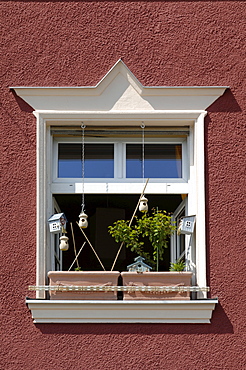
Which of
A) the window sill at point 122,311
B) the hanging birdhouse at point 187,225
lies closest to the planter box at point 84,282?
the window sill at point 122,311

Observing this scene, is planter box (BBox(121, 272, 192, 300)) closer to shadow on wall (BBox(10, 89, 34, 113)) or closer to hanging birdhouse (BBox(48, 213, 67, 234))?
hanging birdhouse (BBox(48, 213, 67, 234))

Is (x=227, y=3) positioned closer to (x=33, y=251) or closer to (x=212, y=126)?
(x=212, y=126)

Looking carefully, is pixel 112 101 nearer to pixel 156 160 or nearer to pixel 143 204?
pixel 156 160

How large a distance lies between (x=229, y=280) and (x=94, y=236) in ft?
8.40

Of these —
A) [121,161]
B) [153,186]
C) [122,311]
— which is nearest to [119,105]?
[121,161]

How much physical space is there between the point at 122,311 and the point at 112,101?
194 cm

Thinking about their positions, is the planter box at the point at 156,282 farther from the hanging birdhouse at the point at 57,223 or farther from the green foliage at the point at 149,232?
the hanging birdhouse at the point at 57,223

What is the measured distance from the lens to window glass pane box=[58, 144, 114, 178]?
30.2 ft

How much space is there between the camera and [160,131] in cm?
919

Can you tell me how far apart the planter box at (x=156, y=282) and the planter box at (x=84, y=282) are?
125mm

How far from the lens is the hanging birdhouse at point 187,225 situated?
28.8ft

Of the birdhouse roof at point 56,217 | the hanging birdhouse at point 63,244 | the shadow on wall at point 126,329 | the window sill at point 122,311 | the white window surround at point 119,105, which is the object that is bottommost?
the shadow on wall at point 126,329

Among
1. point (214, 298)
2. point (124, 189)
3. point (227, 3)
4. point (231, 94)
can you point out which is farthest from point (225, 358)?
point (227, 3)

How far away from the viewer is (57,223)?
8.75 metres
